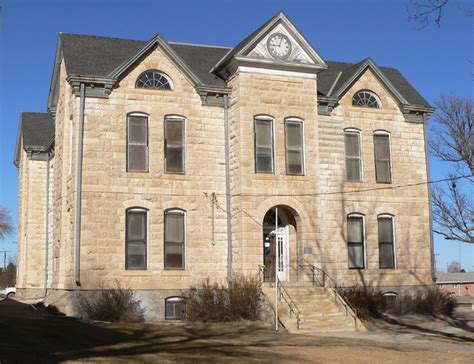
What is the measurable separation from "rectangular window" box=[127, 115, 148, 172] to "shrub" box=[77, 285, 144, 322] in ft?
15.6

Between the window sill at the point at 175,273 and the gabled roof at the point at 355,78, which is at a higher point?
the gabled roof at the point at 355,78

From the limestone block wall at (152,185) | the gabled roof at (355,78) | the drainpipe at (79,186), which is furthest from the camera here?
the gabled roof at (355,78)

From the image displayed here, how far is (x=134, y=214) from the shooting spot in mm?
25625

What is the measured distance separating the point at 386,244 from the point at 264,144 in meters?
7.12

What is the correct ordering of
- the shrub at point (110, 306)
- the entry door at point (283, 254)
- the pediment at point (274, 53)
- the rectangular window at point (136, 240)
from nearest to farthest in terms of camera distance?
the shrub at point (110, 306) → the rectangular window at point (136, 240) → the pediment at point (274, 53) → the entry door at point (283, 254)

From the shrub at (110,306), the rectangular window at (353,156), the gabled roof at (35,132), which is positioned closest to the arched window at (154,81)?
the shrub at (110,306)

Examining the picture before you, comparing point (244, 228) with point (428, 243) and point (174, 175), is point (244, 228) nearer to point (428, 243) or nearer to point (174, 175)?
point (174, 175)

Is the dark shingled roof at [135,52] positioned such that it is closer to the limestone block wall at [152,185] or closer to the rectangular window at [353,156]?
the limestone block wall at [152,185]

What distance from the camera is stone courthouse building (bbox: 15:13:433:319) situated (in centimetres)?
2527

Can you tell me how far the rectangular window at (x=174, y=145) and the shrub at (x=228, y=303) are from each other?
491cm

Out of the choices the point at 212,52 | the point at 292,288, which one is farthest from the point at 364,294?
the point at 212,52

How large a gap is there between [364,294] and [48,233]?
55.6 feet

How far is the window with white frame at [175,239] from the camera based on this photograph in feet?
84.8

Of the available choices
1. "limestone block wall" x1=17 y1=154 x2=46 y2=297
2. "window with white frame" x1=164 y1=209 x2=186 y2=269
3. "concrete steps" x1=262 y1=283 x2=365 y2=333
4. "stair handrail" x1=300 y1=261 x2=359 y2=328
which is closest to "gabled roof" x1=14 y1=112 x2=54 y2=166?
"limestone block wall" x1=17 y1=154 x2=46 y2=297
